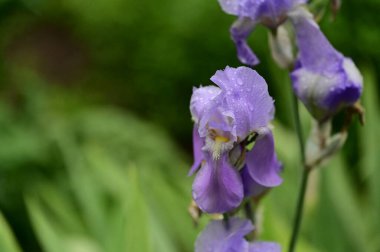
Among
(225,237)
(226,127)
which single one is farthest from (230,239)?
(226,127)

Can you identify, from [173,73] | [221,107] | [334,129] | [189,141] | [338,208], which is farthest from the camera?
[189,141]

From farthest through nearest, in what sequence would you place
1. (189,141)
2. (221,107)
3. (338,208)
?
1. (189,141)
2. (338,208)
3. (221,107)

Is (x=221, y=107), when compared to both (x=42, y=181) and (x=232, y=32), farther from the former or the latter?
(x=42, y=181)

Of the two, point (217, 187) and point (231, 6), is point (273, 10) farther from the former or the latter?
point (217, 187)

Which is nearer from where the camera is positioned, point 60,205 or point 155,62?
point 60,205

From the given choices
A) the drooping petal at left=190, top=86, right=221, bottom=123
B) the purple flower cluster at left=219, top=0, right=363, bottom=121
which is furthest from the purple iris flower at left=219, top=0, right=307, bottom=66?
the drooping petal at left=190, top=86, right=221, bottom=123

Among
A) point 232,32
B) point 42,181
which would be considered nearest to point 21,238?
point 42,181
